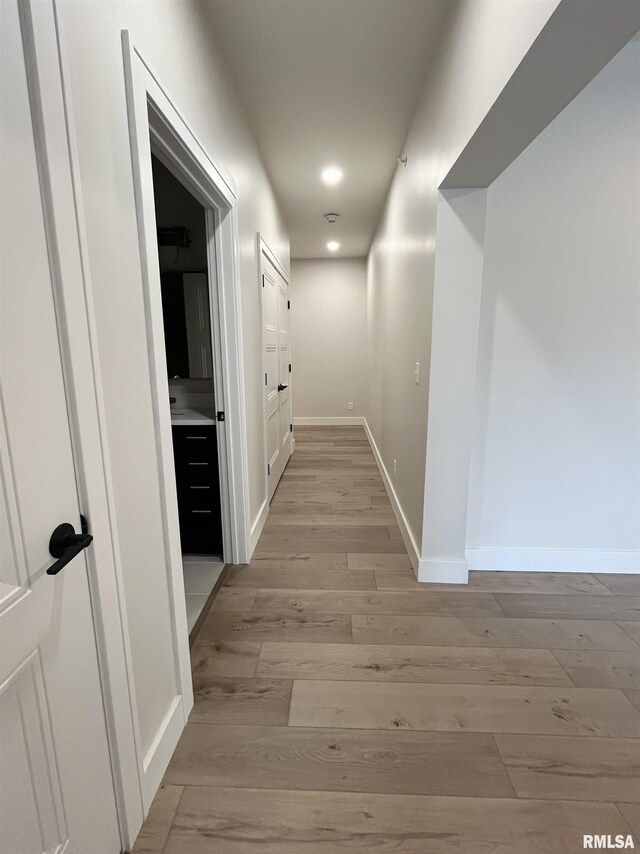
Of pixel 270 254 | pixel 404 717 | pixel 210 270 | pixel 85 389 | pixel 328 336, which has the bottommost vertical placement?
pixel 404 717

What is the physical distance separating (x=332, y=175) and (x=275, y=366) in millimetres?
1630

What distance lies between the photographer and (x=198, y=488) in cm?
245

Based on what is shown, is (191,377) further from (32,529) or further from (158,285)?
(32,529)

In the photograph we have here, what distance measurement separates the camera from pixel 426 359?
86.0 inches

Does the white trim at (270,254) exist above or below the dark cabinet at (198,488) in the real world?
above

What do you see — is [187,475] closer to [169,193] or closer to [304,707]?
[304,707]

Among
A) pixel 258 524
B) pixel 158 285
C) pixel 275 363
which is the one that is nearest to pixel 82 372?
pixel 158 285

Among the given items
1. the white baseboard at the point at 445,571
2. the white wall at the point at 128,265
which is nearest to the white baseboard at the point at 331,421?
the white baseboard at the point at 445,571

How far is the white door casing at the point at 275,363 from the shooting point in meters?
3.11

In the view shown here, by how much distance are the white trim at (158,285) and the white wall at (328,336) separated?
428 cm

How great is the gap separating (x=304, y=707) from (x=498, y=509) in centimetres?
149

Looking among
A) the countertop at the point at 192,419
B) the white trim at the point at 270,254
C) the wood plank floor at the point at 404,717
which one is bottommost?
the wood plank floor at the point at 404,717

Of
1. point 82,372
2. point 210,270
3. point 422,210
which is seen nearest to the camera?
point 82,372

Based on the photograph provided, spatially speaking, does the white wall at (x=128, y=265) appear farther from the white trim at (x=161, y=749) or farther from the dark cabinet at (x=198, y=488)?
the dark cabinet at (x=198, y=488)
